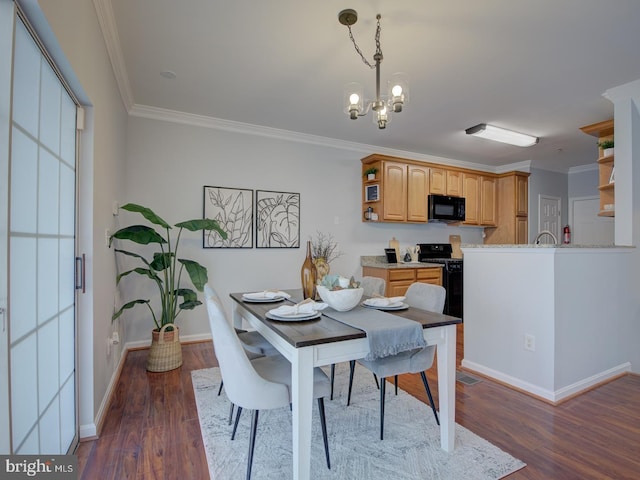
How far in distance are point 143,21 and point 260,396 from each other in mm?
2405

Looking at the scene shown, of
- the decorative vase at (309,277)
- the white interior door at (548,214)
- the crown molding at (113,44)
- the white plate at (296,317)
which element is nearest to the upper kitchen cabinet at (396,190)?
the white interior door at (548,214)

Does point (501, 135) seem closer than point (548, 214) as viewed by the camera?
Yes

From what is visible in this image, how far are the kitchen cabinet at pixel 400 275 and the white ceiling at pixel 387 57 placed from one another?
1883mm

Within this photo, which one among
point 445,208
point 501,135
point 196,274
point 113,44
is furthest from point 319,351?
point 445,208

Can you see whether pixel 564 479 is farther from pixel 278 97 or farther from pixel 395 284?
pixel 278 97

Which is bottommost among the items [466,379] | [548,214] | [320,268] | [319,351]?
[466,379]

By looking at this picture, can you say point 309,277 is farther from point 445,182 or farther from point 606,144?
point 445,182

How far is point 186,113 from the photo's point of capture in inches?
146

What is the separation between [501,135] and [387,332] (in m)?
3.72

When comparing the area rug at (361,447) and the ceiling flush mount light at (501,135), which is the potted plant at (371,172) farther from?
the area rug at (361,447)

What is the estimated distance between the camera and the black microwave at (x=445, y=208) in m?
5.11

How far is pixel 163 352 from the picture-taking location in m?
2.99

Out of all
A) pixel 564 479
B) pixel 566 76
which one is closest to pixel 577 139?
pixel 566 76

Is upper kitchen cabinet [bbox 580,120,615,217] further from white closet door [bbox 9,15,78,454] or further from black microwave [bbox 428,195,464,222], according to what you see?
white closet door [bbox 9,15,78,454]
